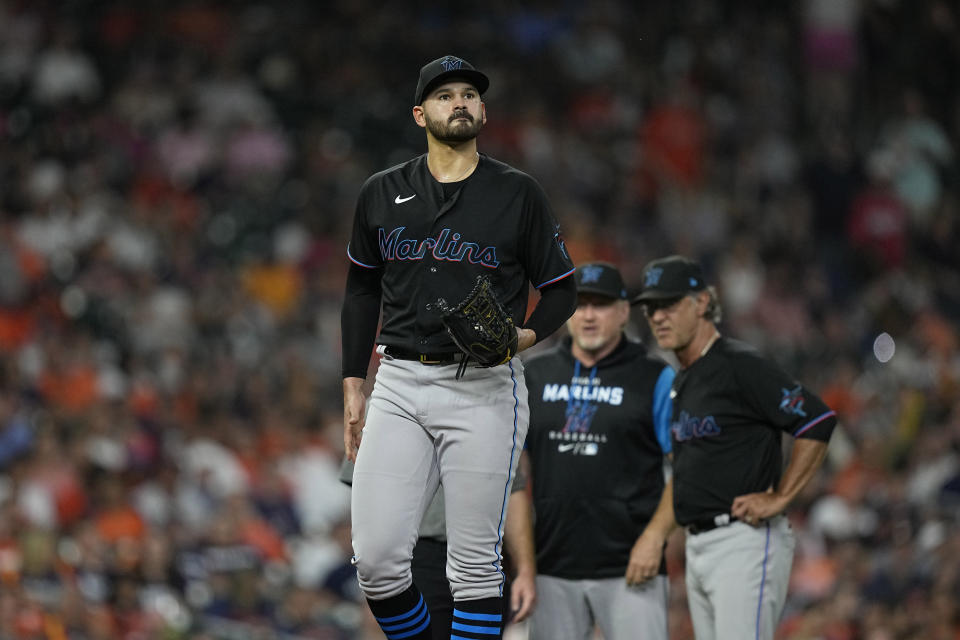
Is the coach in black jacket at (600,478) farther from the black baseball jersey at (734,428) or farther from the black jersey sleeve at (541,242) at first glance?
the black jersey sleeve at (541,242)

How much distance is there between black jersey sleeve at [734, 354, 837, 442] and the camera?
5.21 meters

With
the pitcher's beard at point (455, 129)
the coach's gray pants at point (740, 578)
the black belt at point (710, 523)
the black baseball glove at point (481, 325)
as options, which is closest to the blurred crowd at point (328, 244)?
the coach's gray pants at point (740, 578)

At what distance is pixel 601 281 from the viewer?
5512mm

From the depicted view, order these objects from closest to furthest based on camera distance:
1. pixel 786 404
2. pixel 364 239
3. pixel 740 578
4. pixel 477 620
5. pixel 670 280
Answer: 1. pixel 477 620
2. pixel 364 239
3. pixel 740 578
4. pixel 786 404
5. pixel 670 280

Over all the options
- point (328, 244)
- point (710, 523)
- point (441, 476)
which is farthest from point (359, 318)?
point (328, 244)

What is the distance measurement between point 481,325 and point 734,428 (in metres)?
1.68

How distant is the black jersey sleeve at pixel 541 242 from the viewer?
14.2 feet

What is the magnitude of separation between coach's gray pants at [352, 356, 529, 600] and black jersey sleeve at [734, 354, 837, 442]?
1.40 metres

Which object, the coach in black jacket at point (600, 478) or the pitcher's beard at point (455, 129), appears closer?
the pitcher's beard at point (455, 129)

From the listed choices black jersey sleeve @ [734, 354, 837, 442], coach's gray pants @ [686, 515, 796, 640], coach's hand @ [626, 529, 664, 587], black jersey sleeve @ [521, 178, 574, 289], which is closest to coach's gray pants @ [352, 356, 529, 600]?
black jersey sleeve @ [521, 178, 574, 289]

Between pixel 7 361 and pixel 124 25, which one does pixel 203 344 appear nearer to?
pixel 7 361

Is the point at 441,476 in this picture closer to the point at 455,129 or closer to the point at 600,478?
the point at 455,129

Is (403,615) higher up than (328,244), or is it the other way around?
(328,244)

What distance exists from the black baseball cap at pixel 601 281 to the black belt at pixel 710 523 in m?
0.98
